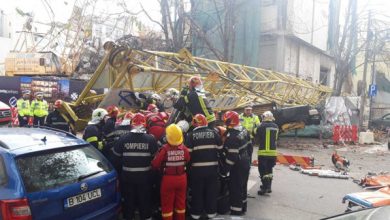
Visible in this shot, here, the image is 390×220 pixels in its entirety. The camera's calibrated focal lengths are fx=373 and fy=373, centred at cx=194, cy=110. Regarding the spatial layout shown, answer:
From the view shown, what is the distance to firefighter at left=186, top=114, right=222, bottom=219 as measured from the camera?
524 centimetres

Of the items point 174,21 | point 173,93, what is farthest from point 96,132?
point 174,21

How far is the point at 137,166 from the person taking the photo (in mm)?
4910

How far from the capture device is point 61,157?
4031 millimetres

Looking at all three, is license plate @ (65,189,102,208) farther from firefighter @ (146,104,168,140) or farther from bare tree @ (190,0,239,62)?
bare tree @ (190,0,239,62)

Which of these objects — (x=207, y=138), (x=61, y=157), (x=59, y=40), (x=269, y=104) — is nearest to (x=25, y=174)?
(x=61, y=157)

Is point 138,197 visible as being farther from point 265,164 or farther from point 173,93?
A: point 173,93

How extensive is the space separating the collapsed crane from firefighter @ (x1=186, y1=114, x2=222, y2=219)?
2879 mm

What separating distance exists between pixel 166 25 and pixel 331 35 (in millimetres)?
11058

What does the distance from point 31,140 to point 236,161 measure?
292 cm

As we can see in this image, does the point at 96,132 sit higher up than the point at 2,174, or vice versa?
the point at 96,132

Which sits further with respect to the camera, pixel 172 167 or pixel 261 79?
pixel 261 79

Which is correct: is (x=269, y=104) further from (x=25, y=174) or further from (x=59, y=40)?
(x=59, y=40)

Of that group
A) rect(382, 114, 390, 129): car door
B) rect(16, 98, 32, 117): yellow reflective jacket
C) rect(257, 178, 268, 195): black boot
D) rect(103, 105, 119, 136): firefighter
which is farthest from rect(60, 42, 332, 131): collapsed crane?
rect(382, 114, 390, 129): car door

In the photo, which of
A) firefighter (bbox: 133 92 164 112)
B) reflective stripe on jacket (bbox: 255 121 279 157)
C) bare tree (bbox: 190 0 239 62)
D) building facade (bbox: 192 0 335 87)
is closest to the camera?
reflective stripe on jacket (bbox: 255 121 279 157)
